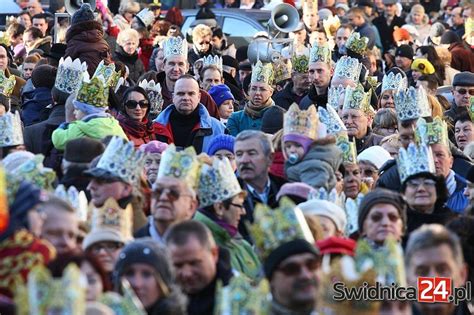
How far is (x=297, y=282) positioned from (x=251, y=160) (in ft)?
11.8

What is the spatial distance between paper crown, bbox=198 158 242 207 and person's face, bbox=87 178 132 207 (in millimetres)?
500

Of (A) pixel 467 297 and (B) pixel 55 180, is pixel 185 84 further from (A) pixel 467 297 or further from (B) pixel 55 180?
(A) pixel 467 297

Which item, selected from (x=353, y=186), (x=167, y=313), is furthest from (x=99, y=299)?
(x=353, y=186)

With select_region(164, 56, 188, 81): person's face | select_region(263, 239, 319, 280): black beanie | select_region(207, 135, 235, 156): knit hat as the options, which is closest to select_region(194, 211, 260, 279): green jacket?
select_region(263, 239, 319, 280): black beanie

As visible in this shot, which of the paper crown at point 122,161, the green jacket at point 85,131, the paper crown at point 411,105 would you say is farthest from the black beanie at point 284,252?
the paper crown at point 411,105

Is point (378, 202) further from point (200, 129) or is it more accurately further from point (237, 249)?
point (200, 129)

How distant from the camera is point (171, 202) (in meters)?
11.3

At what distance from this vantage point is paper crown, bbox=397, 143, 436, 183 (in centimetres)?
1303

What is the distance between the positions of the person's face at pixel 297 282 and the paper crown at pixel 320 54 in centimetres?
842

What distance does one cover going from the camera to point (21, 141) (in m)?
14.1

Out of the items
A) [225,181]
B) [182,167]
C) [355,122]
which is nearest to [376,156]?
[355,122]

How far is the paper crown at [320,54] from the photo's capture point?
59.7 feet

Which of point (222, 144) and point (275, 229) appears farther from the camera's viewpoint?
point (222, 144)

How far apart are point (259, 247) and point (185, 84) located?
20.4ft
